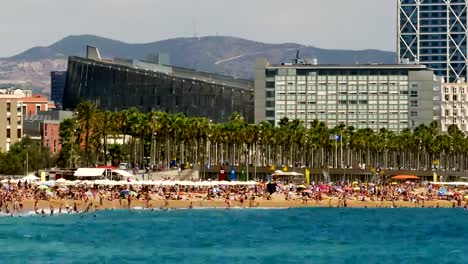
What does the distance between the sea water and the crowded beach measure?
1.80 meters

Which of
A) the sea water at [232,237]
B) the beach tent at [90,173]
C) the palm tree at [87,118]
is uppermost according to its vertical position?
the palm tree at [87,118]

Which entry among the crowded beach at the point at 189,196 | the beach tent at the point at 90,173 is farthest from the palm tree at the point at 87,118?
the beach tent at the point at 90,173

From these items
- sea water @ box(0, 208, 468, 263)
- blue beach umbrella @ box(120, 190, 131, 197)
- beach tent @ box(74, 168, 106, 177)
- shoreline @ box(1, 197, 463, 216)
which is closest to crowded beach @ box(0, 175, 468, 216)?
shoreline @ box(1, 197, 463, 216)

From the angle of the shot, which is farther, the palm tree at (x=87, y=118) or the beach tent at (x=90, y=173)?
the palm tree at (x=87, y=118)

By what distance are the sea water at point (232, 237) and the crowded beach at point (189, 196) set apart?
1800mm

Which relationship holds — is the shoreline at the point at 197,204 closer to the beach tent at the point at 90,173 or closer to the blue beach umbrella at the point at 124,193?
the blue beach umbrella at the point at 124,193

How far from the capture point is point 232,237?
12088 centimetres

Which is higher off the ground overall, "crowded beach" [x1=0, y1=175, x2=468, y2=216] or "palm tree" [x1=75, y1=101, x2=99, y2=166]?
"palm tree" [x1=75, y1=101, x2=99, y2=166]

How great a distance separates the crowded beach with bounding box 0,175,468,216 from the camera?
144m

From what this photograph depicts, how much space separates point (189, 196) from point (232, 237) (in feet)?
132

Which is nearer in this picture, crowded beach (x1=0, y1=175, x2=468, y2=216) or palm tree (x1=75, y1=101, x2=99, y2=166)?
crowded beach (x1=0, y1=175, x2=468, y2=216)

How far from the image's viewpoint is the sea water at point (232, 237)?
3994 inches

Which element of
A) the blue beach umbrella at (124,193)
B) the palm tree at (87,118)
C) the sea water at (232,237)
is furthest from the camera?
the palm tree at (87,118)

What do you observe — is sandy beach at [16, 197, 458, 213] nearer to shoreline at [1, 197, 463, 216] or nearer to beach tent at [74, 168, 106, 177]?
shoreline at [1, 197, 463, 216]
